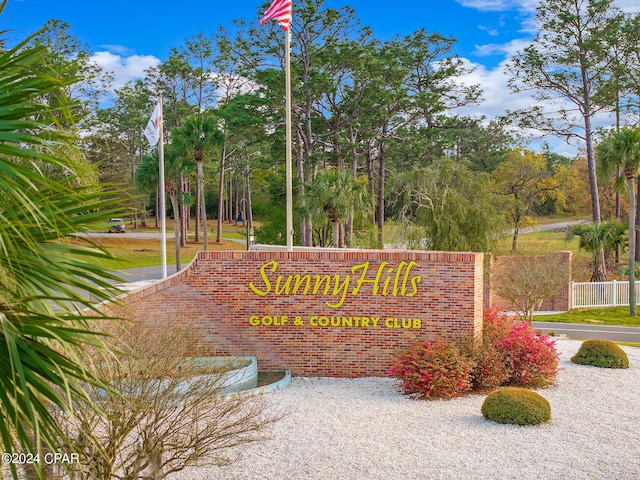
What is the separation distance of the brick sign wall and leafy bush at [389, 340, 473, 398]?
51.6 inches

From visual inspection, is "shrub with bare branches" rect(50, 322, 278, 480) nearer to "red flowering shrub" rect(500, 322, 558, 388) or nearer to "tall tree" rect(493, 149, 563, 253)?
"red flowering shrub" rect(500, 322, 558, 388)

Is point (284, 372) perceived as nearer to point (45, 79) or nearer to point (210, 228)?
point (45, 79)

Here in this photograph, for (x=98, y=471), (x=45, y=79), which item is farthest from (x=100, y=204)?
(x=98, y=471)

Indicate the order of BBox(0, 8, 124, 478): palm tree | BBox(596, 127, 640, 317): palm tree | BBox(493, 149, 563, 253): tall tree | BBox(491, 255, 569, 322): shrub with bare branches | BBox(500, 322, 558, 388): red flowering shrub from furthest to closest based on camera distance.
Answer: BBox(493, 149, 563, 253): tall tree → BBox(596, 127, 640, 317): palm tree → BBox(491, 255, 569, 322): shrub with bare branches → BBox(500, 322, 558, 388): red flowering shrub → BBox(0, 8, 124, 478): palm tree

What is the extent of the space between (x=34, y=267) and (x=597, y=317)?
116ft

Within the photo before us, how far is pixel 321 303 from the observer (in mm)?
18531

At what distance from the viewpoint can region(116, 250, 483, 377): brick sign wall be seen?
720 inches

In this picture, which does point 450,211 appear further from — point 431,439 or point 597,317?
point 431,439

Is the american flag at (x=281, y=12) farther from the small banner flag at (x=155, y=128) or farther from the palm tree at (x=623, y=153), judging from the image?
the palm tree at (x=623, y=153)

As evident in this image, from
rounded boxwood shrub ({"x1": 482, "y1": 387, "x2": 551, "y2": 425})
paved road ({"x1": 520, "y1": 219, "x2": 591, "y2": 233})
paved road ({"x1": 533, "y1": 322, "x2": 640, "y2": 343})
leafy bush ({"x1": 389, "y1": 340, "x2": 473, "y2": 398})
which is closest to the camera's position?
rounded boxwood shrub ({"x1": 482, "y1": 387, "x2": 551, "y2": 425})

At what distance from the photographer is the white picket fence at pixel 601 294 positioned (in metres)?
39.2

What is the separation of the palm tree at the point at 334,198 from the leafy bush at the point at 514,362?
15398mm

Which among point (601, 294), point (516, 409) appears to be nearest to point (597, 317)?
point (601, 294)

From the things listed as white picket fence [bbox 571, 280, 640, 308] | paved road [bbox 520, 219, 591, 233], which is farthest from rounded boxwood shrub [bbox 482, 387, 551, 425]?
paved road [bbox 520, 219, 591, 233]
